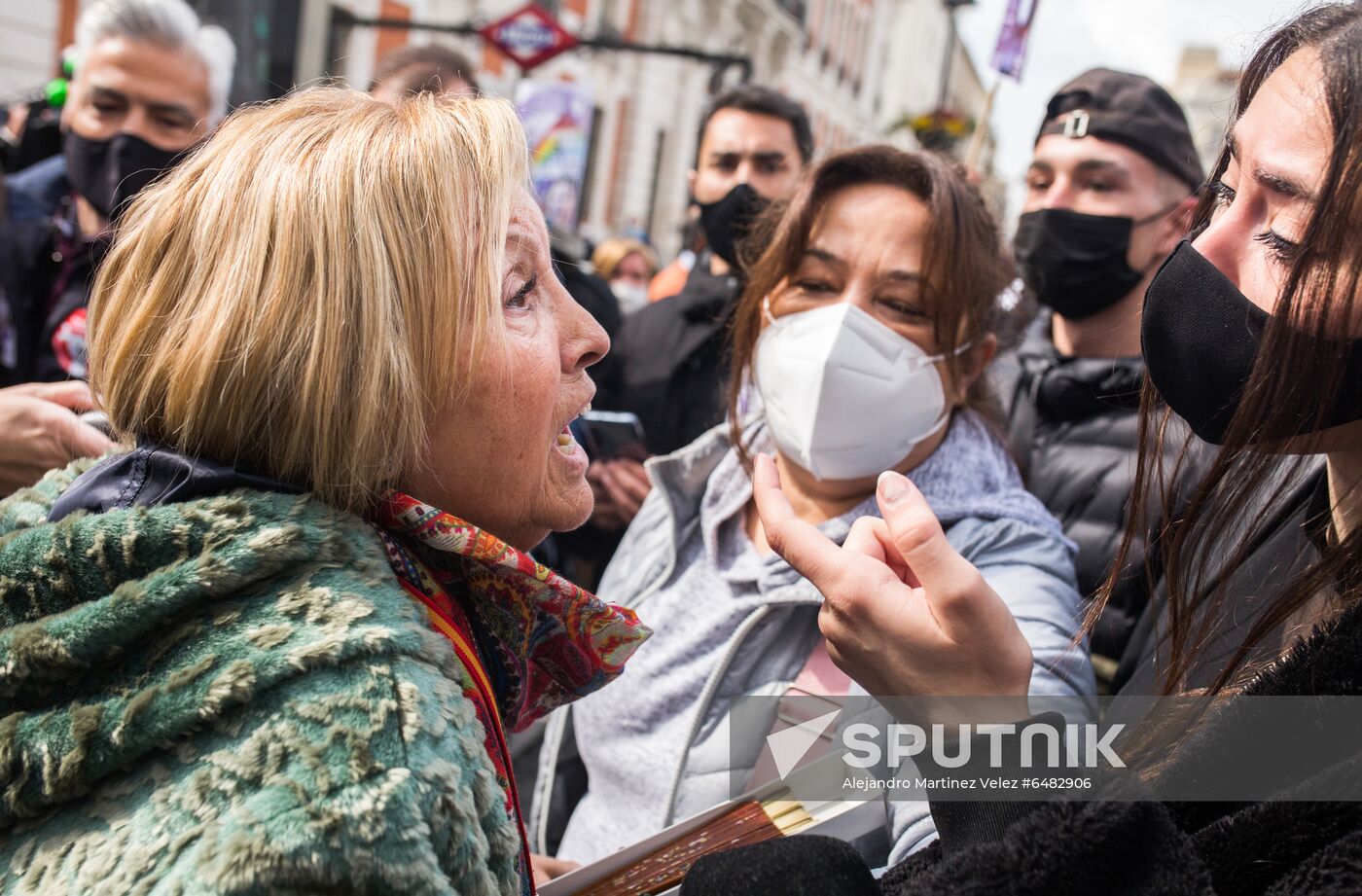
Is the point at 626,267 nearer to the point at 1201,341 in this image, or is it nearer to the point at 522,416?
the point at 522,416

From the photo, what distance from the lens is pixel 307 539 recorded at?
1.04 m

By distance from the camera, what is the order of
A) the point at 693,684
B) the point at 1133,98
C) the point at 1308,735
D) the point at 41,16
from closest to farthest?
1. the point at 1308,735
2. the point at 693,684
3. the point at 1133,98
4. the point at 41,16

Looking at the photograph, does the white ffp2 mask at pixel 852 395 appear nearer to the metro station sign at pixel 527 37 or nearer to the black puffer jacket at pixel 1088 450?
the black puffer jacket at pixel 1088 450

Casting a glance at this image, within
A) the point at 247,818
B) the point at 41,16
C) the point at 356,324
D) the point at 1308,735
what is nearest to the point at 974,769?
the point at 1308,735

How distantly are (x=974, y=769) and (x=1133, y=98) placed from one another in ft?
7.98

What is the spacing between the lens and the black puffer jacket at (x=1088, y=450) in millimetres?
2172

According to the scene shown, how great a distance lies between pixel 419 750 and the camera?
92cm

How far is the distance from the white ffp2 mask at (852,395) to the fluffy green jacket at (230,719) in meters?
1.09

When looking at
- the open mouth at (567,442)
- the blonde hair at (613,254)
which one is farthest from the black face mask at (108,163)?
the blonde hair at (613,254)

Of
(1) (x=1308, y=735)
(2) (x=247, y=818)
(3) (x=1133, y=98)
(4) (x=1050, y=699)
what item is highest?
(3) (x=1133, y=98)

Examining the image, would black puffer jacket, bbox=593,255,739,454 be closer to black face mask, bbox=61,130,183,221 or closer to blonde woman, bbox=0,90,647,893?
black face mask, bbox=61,130,183,221

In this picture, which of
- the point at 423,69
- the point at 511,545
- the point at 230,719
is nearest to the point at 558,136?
the point at 423,69

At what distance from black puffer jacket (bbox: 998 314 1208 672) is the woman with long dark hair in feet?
2.48

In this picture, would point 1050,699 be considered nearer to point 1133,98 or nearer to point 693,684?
point 693,684
